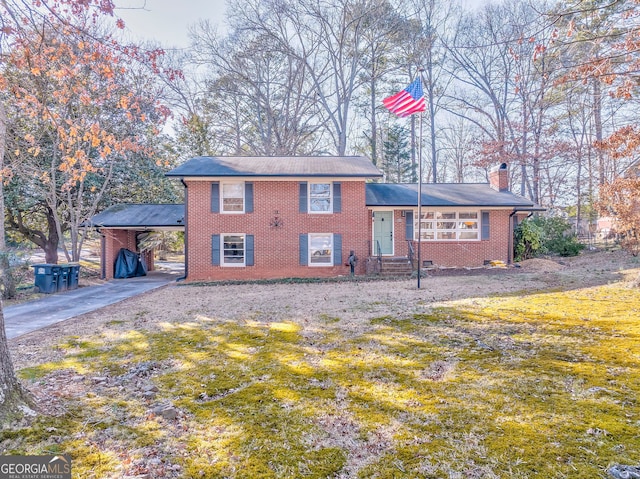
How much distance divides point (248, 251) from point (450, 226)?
8.86 m

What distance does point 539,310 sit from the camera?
639cm

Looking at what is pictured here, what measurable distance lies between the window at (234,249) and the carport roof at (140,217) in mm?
2433

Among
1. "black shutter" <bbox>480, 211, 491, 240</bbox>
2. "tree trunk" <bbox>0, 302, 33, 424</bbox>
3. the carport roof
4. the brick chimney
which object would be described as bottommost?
"tree trunk" <bbox>0, 302, 33, 424</bbox>

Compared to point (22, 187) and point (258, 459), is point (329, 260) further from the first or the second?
point (22, 187)

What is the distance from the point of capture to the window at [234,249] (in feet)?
46.4

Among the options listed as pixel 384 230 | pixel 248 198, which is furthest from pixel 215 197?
pixel 384 230

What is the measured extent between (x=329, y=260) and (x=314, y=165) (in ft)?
13.7

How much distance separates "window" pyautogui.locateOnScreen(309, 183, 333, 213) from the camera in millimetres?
14312

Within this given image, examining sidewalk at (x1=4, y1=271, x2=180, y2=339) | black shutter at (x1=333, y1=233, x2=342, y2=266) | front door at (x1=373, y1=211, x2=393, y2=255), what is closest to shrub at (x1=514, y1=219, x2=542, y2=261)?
front door at (x1=373, y1=211, x2=393, y2=255)

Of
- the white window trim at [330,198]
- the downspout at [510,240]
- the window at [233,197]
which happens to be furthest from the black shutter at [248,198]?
the downspout at [510,240]

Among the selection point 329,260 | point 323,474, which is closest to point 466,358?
point 323,474

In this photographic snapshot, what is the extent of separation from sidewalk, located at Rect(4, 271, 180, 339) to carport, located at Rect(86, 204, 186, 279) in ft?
5.35

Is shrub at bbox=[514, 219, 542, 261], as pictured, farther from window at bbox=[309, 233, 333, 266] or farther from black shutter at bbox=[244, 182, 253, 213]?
black shutter at bbox=[244, 182, 253, 213]

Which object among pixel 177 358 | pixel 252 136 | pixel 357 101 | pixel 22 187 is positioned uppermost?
pixel 357 101
